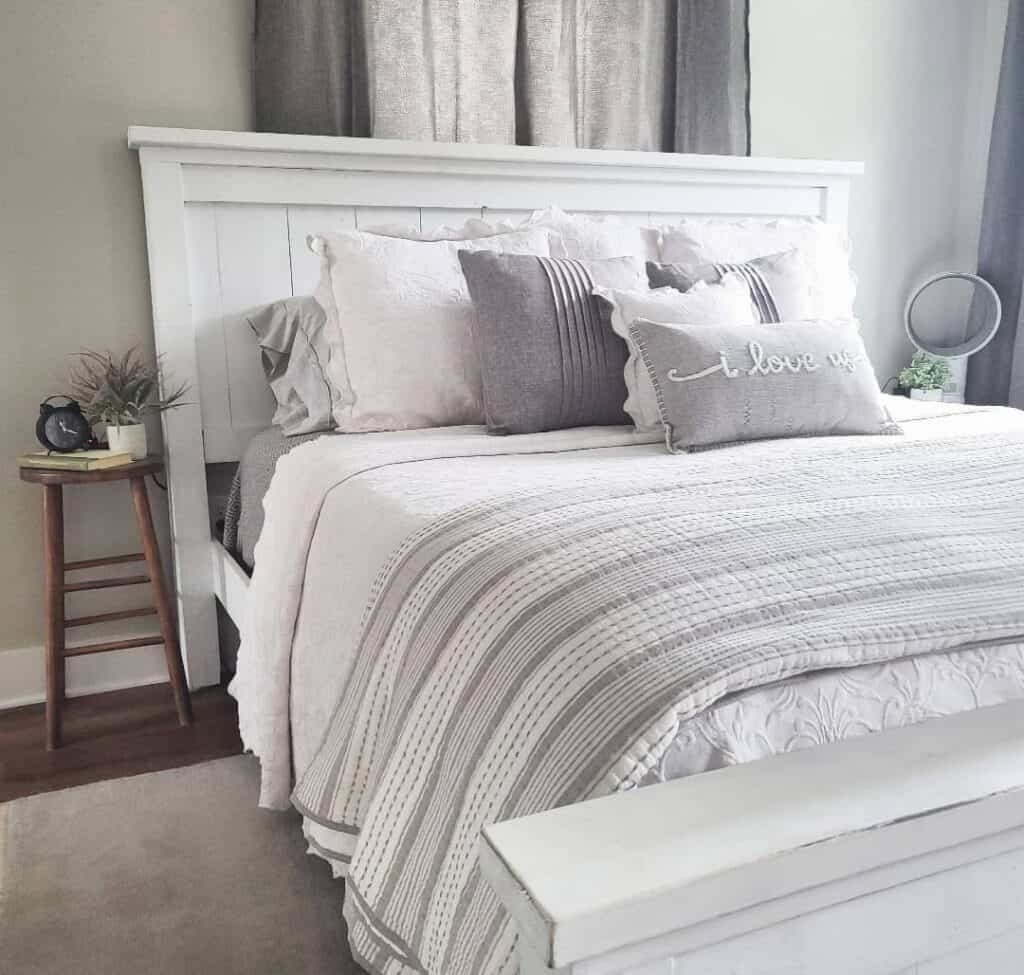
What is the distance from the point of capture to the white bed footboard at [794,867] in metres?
0.52

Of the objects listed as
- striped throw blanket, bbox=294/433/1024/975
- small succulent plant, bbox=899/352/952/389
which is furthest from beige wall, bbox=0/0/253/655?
small succulent plant, bbox=899/352/952/389

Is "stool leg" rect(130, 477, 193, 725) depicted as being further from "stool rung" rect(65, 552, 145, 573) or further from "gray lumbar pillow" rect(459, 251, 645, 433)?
"gray lumbar pillow" rect(459, 251, 645, 433)

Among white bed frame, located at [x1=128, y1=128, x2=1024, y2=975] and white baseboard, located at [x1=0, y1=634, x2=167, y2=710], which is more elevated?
white bed frame, located at [x1=128, y1=128, x2=1024, y2=975]

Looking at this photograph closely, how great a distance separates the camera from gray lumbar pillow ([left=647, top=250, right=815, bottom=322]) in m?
1.87

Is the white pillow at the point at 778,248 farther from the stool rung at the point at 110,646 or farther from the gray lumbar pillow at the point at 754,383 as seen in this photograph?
the stool rung at the point at 110,646

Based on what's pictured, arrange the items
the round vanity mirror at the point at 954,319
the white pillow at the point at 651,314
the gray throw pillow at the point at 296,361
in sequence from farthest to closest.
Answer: the round vanity mirror at the point at 954,319 → the gray throw pillow at the point at 296,361 → the white pillow at the point at 651,314

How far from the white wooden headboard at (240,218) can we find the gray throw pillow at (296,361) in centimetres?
12

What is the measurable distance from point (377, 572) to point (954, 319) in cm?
266

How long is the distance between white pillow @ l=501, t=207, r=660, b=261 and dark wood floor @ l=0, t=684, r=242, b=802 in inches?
50.1

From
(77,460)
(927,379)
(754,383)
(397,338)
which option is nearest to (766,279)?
(754,383)

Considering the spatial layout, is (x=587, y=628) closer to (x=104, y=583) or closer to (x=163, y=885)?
(x=163, y=885)

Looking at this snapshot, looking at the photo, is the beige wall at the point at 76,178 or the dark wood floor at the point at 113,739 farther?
the beige wall at the point at 76,178

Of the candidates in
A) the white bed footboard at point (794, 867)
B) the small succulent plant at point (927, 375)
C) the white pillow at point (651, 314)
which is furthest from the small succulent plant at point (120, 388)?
the small succulent plant at point (927, 375)

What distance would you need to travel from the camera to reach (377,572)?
111cm
